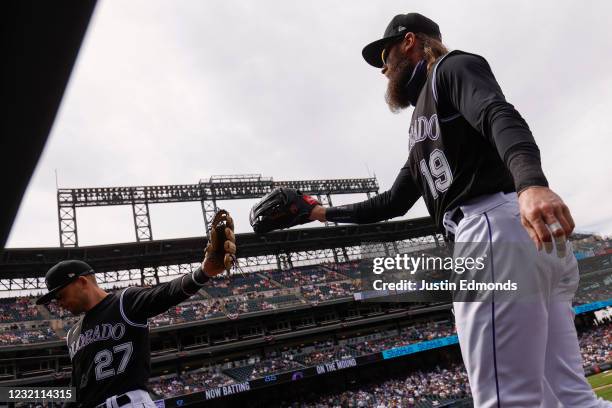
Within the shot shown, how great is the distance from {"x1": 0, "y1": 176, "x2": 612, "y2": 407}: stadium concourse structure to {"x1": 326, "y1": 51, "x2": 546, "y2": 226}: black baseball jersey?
2357 cm

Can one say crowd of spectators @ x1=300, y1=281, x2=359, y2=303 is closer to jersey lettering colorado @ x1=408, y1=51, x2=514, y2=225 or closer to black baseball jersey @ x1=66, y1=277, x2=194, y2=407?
black baseball jersey @ x1=66, y1=277, x2=194, y2=407

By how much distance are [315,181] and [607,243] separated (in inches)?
1321

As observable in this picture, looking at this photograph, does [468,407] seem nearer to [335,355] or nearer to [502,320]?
[335,355]

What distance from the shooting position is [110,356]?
11.0ft

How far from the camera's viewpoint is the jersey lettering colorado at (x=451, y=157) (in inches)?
80.3

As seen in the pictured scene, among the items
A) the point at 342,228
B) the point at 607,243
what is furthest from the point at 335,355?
the point at 607,243

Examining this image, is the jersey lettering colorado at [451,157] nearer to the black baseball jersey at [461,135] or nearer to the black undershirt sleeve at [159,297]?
the black baseball jersey at [461,135]

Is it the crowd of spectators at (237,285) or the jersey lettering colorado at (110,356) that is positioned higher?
the crowd of spectators at (237,285)

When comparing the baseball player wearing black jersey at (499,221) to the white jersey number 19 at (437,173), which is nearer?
the baseball player wearing black jersey at (499,221)

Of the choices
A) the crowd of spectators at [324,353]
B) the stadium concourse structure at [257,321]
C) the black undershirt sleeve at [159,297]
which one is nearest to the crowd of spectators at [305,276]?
the stadium concourse structure at [257,321]

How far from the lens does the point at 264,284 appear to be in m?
35.9

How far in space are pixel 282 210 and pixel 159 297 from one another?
1.13 m

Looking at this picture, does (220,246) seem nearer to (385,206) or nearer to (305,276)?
(385,206)

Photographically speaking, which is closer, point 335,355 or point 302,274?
point 335,355
